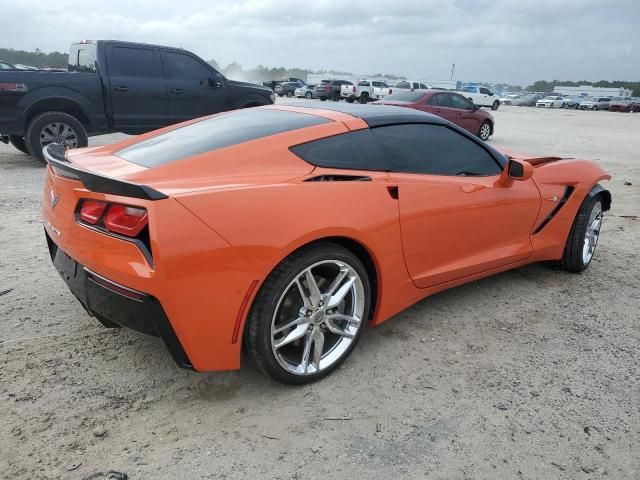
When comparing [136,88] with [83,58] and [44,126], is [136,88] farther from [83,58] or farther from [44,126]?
Answer: [44,126]

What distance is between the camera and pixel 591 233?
4402mm

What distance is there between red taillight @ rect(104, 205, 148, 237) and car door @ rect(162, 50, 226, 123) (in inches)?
291

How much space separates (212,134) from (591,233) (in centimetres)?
333

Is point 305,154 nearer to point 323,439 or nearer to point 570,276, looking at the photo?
point 323,439

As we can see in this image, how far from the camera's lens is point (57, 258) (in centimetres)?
263

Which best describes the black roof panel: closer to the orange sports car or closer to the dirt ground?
the orange sports car

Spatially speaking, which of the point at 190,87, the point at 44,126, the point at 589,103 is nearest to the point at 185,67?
the point at 190,87

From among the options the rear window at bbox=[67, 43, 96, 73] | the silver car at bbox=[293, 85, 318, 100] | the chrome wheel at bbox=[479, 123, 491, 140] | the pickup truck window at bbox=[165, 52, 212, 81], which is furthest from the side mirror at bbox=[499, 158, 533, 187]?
the silver car at bbox=[293, 85, 318, 100]

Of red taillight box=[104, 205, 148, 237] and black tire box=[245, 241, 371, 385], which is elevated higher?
red taillight box=[104, 205, 148, 237]

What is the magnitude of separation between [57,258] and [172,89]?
7037mm

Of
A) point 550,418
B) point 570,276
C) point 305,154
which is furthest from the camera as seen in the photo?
point 570,276

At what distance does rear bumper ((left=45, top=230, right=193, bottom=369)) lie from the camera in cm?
215

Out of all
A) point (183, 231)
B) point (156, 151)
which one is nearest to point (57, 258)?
point (156, 151)

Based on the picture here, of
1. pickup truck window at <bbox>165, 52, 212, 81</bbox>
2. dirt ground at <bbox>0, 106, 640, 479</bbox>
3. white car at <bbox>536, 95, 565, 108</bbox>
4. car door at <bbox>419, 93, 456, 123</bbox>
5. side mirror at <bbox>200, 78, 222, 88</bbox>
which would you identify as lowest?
white car at <bbox>536, 95, 565, 108</bbox>
